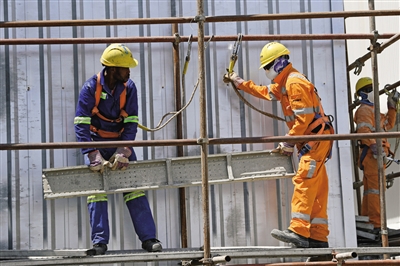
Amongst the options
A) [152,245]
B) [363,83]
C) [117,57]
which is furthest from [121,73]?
[363,83]

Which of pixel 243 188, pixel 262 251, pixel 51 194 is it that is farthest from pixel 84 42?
pixel 262 251

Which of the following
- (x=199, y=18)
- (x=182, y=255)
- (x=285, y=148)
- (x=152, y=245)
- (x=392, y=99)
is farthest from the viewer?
(x=392, y=99)

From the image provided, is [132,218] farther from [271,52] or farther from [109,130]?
[271,52]

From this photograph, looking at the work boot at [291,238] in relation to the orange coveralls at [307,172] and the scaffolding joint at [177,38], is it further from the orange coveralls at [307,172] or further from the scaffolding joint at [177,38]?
the scaffolding joint at [177,38]

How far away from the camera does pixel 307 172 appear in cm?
982

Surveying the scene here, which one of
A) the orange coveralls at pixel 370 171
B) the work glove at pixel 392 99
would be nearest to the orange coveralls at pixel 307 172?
the orange coveralls at pixel 370 171

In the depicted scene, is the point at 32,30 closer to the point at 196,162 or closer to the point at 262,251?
the point at 196,162

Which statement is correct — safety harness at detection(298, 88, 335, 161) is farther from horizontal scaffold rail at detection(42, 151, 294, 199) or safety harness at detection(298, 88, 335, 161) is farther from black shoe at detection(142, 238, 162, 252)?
black shoe at detection(142, 238, 162, 252)

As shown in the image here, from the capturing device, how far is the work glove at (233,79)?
10.5 m

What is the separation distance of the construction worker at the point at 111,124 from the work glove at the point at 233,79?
1.15m

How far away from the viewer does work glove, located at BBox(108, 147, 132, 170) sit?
32.4ft

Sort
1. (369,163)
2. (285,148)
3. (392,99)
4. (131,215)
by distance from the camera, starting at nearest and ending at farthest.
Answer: (131,215)
(285,148)
(369,163)
(392,99)

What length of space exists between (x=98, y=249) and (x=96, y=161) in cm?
99

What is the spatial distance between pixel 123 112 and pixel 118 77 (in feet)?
1.30
